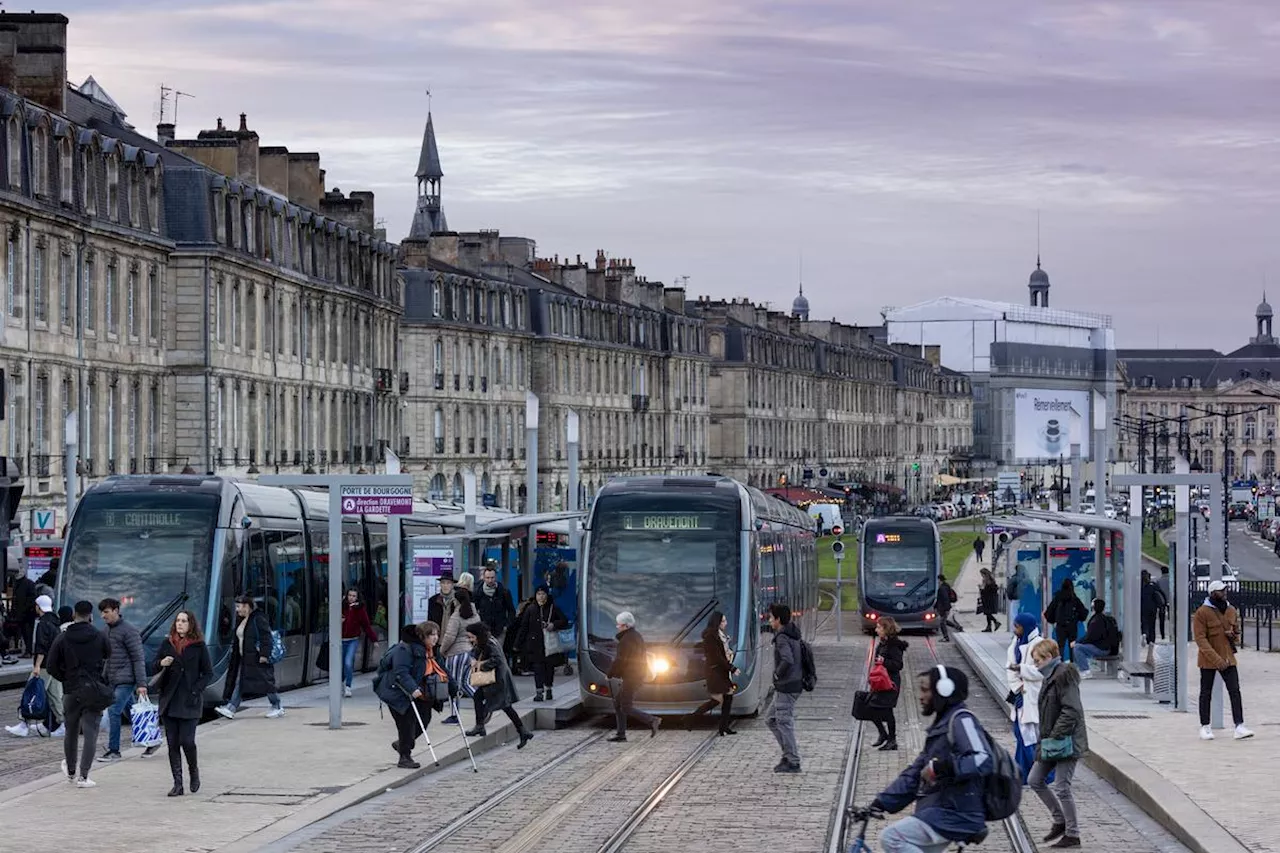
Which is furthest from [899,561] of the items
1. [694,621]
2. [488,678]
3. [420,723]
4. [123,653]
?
[123,653]

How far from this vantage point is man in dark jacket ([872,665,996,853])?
13.2 m

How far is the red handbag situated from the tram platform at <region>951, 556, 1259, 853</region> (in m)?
2.29

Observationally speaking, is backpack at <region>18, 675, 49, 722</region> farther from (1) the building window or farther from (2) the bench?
(1) the building window

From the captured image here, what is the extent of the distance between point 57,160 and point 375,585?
19192 millimetres

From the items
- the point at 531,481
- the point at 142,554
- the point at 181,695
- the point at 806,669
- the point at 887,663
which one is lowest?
the point at 887,663

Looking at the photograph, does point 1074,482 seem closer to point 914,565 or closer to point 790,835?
point 914,565

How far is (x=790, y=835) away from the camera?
62.8 ft

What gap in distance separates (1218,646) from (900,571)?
37.7 m

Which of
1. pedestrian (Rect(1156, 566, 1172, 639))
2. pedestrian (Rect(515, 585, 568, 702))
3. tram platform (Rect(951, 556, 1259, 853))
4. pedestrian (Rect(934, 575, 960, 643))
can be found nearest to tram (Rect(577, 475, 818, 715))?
pedestrian (Rect(515, 585, 568, 702))

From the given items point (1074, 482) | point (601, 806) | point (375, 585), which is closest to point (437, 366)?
point (1074, 482)

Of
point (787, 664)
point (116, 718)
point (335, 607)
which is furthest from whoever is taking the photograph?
point (335, 607)

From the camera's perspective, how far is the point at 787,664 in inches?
944

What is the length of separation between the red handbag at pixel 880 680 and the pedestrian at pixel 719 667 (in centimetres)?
312

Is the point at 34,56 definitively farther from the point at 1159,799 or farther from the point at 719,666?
the point at 1159,799
